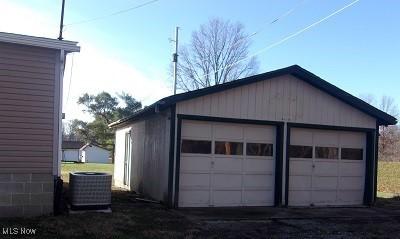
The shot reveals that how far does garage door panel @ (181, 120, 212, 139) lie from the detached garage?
0.03m

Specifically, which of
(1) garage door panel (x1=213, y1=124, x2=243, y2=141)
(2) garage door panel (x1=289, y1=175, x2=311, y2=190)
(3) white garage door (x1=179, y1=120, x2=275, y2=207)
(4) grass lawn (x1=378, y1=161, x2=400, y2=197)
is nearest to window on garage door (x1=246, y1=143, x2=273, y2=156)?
(3) white garage door (x1=179, y1=120, x2=275, y2=207)

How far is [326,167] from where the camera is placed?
48.8ft

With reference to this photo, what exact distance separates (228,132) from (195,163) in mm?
1266

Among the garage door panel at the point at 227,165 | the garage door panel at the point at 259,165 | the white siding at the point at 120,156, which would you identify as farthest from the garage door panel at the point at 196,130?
the white siding at the point at 120,156

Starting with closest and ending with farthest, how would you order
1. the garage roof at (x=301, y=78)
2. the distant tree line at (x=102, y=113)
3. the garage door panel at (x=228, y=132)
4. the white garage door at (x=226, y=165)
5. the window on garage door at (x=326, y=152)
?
the garage roof at (x=301, y=78) → the white garage door at (x=226, y=165) → the garage door panel at (x=228, y=132) → the window on garage door at (x=326, y=152) → the distant tree line at (x=102, y=113)

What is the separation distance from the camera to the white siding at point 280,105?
43.7 feet

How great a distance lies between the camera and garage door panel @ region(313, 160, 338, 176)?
14734 millimetres

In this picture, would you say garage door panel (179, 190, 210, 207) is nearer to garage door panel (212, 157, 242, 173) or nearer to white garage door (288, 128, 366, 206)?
garage door panel (212, 157, 242, 173)

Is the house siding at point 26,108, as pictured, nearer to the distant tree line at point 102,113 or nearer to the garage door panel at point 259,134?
the garage door panel at point 259,134

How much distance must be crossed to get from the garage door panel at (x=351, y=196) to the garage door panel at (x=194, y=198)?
4354 millimetres

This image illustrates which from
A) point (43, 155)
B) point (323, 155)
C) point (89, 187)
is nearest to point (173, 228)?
point (89, 187)

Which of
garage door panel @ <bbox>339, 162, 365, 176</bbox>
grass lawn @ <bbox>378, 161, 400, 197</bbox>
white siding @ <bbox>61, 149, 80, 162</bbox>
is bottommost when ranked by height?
white siding @ <bbox>61, 149, 80, 162</bbox>

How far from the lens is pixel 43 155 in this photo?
1047cm

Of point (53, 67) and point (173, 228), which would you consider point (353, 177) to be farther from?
point (53, 67)
